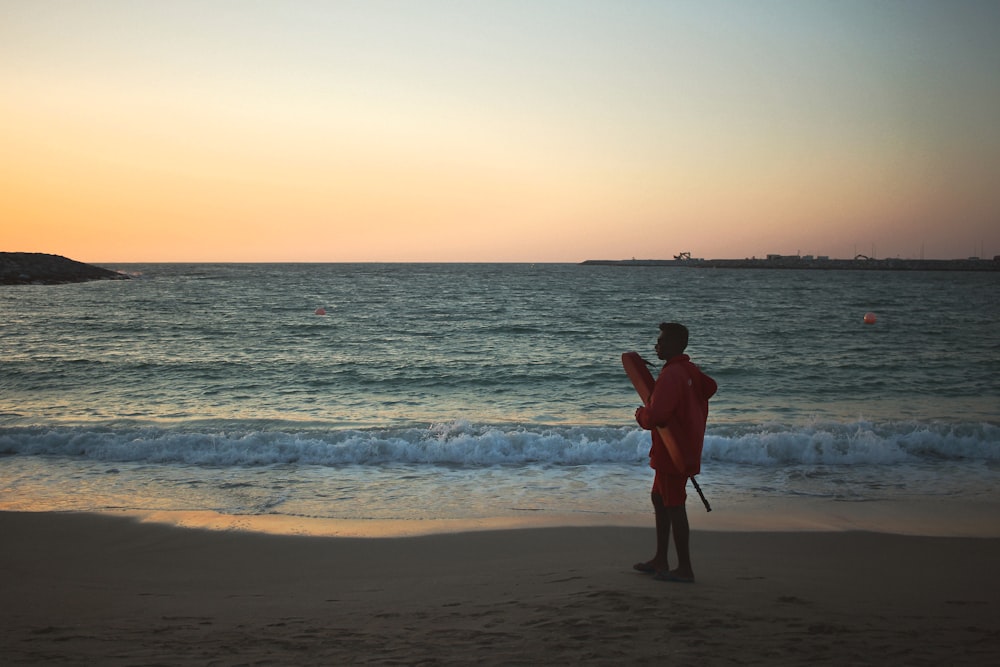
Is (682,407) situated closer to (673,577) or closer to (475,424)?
(673,577)

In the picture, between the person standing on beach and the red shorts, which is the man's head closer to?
the person standing on beach

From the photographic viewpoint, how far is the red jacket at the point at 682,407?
4.68 metres

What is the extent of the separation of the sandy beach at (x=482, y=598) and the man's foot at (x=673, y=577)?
0.08 metres

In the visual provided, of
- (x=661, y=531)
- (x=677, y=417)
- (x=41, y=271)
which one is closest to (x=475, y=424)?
(x=661, y=531)

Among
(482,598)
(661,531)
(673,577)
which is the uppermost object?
(661,531)

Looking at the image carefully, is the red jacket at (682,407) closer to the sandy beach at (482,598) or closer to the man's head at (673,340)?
the man's head at (673,340)

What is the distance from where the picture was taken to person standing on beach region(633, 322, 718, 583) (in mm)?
4691

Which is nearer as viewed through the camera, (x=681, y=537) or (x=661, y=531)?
(x=681, y=537)

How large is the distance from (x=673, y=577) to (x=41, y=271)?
275ft

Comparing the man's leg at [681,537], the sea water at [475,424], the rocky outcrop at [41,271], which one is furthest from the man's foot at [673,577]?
the rocky outcrop at [41,271]

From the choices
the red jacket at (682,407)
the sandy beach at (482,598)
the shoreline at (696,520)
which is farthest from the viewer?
the shoreline at (696,520)

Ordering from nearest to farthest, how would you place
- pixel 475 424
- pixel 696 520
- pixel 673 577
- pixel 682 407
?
pixel 682 407 < pixel 673 577 < pixel 696 520 < pixel 475 424

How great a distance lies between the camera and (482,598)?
4.87 meters

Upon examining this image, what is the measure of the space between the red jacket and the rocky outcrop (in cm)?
7611
